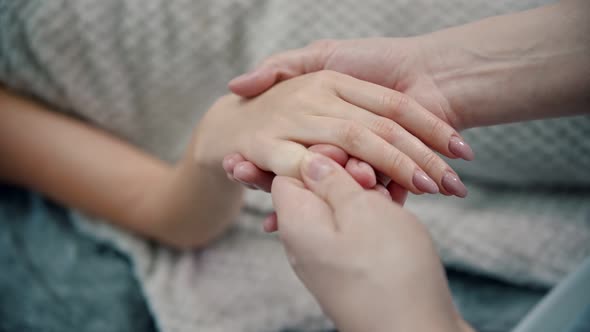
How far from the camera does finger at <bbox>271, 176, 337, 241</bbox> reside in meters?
0.47

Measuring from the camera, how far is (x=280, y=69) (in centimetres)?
75

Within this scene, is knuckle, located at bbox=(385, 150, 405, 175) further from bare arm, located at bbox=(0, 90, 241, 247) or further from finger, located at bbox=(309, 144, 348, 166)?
bare arm, located at bbox=(0, 90, 241, 247)

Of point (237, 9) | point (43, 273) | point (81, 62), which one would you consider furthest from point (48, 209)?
point (237, 9)

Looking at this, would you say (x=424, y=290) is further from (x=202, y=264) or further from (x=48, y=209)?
(x=48, y=209)

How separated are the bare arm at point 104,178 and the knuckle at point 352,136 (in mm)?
281

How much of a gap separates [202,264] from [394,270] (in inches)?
24.8

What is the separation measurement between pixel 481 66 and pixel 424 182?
0.78 ft

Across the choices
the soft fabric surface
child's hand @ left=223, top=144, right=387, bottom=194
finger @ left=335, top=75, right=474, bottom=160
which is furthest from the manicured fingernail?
the soft fabric surface

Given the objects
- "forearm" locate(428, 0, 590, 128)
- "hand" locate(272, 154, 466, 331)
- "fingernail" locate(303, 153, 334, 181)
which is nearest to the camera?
"hand" locate(272, 154, 466, 331)

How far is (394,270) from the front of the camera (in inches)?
16.9

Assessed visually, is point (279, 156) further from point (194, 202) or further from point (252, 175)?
point (194, 202)

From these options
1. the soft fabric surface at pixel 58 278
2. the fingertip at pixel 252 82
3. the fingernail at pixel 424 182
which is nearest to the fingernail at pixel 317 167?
the fingernail at pixel 424 182

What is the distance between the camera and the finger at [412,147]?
1.93 feet

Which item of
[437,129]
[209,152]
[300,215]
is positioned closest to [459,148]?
[437,129]
